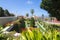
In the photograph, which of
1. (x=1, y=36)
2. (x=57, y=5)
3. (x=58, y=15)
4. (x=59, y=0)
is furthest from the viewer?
(x=58, y=15)

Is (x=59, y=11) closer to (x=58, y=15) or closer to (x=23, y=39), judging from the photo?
(x=58, y=15)

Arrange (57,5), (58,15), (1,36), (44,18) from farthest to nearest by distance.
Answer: (44,18) < (58,15) < (57,5) < (1,36)

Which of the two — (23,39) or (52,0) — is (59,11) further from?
(23,39)

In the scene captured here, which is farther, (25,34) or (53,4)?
(53,4)

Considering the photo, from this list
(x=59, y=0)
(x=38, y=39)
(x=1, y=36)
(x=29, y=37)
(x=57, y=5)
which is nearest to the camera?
(x=38, y=39)

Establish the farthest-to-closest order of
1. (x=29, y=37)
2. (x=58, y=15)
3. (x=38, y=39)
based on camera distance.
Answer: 1. (x=58, y=15)
2. (x=29, y=37)
3. (x=38, y=39)

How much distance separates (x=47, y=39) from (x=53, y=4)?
21.2 m

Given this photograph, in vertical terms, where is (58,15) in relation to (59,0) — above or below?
below

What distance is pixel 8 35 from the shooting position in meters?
10.2

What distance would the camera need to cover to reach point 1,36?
988 centimetres

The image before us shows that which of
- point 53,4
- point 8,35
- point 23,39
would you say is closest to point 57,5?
point 53,4

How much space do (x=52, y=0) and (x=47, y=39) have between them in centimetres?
2098

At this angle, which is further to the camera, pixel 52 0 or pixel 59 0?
pixel 52 0

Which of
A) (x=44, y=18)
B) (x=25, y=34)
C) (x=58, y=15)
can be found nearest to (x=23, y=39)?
(x=25, y=34)
